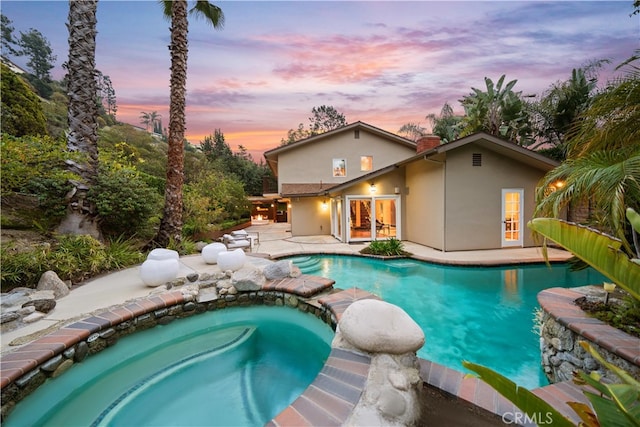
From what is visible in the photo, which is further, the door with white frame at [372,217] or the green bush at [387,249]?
the door with white frame at [372,217]

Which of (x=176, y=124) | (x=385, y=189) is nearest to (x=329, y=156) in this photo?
(x=385, y=189)

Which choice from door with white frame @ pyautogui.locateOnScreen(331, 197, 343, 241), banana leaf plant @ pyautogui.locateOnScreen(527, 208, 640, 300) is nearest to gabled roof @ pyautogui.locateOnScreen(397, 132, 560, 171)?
door with white frame @ pyautogui.locateOnScreen(331, 197, 343, 241)

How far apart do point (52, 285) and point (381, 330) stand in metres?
6.15

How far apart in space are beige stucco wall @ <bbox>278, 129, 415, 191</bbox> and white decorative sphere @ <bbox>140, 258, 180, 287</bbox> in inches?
413

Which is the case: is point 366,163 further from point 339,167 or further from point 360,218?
point 360,218

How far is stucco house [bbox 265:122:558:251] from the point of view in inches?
398

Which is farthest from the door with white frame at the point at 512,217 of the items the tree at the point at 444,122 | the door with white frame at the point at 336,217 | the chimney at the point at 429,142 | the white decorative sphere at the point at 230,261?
the tree at the point at 444,122

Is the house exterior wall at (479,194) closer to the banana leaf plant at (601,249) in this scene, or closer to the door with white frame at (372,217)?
the door with white frame at (372,217)

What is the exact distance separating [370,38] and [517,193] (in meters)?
8.85

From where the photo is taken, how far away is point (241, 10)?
10336mm

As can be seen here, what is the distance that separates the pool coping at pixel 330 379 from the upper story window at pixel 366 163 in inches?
520

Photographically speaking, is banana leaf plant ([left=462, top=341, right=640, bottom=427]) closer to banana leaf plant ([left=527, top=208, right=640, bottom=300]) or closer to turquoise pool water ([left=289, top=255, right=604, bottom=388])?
banana leaf plant ([left=527, top=208, right=640, bottom=300])

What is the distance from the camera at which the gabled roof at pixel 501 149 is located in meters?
9.38

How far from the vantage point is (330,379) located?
2.32 metres
